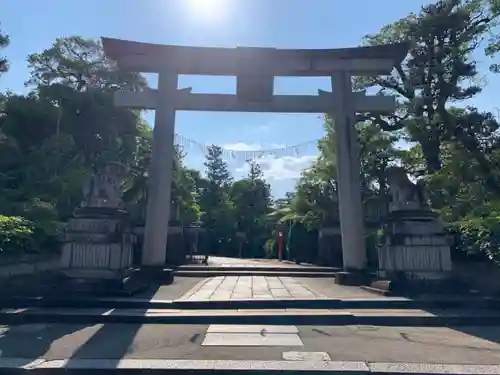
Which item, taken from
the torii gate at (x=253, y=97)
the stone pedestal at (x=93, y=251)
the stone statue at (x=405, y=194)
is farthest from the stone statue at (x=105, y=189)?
the stone statue at (x=405, y=194)

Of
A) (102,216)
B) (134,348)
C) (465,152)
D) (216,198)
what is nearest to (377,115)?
(465,152)

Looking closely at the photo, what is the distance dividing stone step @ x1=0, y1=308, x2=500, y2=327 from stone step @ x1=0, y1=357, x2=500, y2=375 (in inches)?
79.8

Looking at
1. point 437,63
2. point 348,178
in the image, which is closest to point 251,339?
point 348,178

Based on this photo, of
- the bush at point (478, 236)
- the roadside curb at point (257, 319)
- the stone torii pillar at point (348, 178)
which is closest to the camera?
the roadside curb at point (257, 319)

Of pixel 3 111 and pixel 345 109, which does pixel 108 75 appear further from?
pixel 345 109

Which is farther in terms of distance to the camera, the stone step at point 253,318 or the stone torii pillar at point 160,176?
the stone torii pillar at point 160,176

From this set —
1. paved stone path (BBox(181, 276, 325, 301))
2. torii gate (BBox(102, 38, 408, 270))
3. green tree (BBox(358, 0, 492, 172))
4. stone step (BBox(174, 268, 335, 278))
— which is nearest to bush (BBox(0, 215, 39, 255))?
torii gate (BBox(102, 38, 408, 270))

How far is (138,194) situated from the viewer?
56.8 ft

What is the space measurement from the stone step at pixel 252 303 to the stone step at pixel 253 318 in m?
0.46

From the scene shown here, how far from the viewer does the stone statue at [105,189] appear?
8867 millimetres

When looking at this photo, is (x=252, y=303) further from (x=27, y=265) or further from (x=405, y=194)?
(x=27, y=265)

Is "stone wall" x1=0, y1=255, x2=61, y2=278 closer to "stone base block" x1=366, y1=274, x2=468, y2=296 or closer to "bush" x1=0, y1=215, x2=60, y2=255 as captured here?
"bush" x1=0, y1=215, x2=60, y2=255

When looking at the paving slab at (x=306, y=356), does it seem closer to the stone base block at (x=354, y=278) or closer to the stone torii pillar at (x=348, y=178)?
the stone base block at (x=354, y=278)

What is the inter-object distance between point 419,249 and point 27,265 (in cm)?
769
